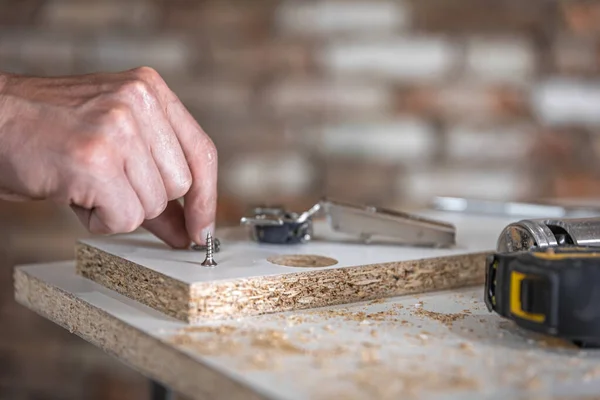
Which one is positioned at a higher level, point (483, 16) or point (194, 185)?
point (483, 16)

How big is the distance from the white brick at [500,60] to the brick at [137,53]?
2.06 ft

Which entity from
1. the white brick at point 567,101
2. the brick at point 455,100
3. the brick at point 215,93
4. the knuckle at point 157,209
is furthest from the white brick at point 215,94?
the knuckle at point 157,209

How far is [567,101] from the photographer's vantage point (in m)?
1.85

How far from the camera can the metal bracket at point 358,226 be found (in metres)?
0.88

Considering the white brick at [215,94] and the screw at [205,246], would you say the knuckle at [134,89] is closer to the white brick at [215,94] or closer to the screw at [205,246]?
the screw at [205,246]

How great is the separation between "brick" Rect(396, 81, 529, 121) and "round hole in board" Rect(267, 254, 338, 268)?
1058 millimetres

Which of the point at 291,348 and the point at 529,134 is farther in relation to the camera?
the point at 529,134

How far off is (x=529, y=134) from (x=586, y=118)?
0.14 meters

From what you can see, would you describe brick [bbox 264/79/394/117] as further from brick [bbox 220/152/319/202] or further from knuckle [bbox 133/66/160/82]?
knuckle [bbox 133/66/160/82]

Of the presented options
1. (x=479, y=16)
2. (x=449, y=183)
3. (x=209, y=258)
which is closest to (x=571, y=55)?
(x=479, y=16)

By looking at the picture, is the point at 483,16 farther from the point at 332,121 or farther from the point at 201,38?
the point at 201,38

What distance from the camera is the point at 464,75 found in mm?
1814

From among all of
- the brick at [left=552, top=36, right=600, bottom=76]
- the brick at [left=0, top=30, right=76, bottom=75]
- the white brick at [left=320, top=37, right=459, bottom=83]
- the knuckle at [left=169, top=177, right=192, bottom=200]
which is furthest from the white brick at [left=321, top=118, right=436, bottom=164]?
the knuckle at [left=169, top=177, right=192, bottom=200]

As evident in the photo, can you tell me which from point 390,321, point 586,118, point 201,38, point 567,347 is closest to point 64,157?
point 390,321
